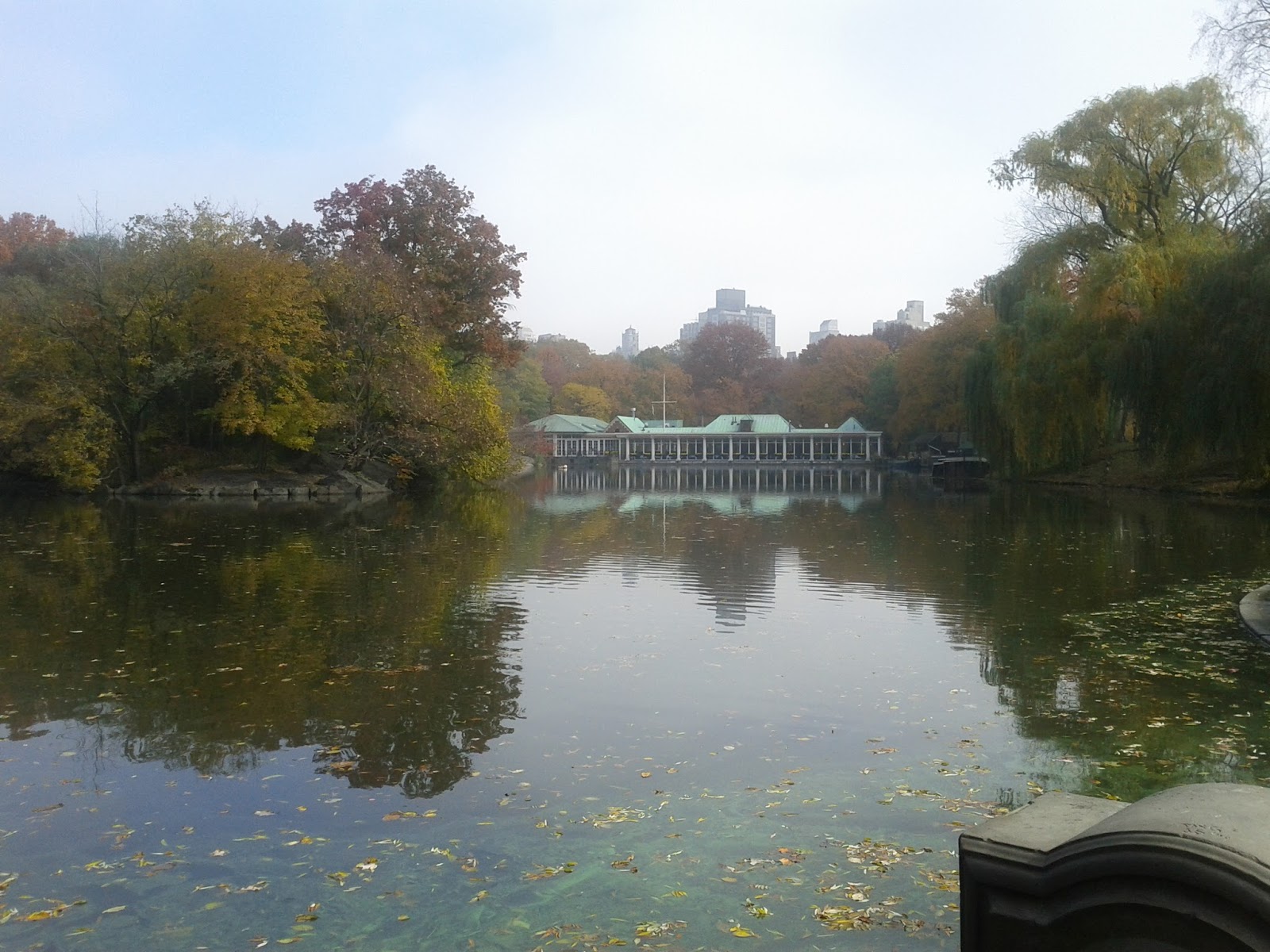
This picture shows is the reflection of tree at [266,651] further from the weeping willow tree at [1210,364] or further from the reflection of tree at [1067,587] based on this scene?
the weeping willow tree at [1210,364]

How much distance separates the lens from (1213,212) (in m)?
31.7

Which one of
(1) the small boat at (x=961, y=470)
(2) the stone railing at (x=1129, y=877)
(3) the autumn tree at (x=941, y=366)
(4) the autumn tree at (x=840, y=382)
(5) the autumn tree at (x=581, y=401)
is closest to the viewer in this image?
(2) the stone railing at (x=1129, y=877)

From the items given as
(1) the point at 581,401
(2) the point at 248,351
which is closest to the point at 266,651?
(2) the point at 248,351

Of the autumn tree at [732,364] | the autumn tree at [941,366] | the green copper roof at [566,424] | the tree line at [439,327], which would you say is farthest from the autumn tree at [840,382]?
the tree line at [439,327]

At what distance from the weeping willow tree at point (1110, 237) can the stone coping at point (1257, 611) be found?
683 inches

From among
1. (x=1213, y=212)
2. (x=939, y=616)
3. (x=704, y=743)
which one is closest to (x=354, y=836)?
(x=704, y=743)

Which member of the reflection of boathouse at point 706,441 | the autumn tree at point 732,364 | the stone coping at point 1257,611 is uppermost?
the autumn tree at point 732,364

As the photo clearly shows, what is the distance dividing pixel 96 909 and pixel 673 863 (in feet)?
7.23

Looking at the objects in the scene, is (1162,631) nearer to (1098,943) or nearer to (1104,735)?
(1104,735)

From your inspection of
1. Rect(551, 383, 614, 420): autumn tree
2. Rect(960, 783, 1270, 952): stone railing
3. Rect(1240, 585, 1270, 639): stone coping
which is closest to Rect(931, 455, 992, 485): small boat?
Rect(1240, 585, 1270, 639): stone coping

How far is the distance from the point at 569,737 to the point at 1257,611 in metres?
7.04

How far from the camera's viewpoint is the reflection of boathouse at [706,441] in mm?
85312

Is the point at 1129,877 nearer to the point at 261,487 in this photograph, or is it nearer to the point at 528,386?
the point at 261,487

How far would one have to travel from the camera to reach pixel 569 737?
6281 millimetres
